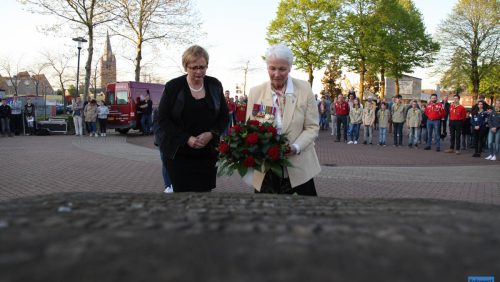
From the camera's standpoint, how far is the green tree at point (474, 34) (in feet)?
137

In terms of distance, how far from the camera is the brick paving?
8078 mm

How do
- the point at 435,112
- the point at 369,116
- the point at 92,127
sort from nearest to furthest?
the point at 435,112 → the point at 369,116 → the point at 92,127

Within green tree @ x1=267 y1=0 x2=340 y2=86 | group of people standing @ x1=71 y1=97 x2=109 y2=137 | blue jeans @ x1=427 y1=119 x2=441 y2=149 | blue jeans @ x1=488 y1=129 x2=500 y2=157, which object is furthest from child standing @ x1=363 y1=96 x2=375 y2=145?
green tree @ x1=267 y1=0 x2=340 y2=86

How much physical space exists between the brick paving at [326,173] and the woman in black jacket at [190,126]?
13.9ft

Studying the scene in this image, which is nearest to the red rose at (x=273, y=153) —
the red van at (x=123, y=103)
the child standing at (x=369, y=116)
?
the child standing at (x=369, y=116)

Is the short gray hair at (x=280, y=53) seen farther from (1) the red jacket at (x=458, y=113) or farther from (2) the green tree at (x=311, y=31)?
(2) the green tree at (x=311, y=31)

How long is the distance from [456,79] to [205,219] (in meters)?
47.1

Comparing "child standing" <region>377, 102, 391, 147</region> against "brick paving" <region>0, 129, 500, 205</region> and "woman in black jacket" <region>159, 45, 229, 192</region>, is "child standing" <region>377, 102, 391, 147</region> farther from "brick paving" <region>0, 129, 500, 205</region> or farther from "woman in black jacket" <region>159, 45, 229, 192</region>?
"woman in black jacket" <region>159, 45, 229, 192</region>

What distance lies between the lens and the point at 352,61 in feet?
128

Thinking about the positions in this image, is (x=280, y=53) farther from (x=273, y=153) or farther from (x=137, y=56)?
(x=137, y=56)

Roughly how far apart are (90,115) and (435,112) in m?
15.9

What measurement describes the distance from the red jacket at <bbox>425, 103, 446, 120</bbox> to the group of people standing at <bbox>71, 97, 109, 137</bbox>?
14.9 meters

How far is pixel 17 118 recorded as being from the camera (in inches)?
853

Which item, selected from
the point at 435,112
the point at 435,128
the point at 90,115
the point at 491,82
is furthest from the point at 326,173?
the point at 491,82
